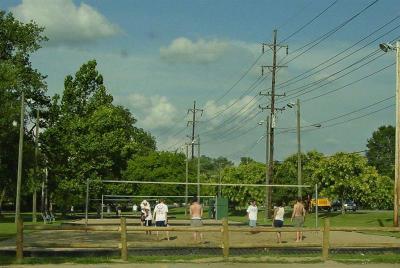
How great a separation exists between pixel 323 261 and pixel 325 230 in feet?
2.69

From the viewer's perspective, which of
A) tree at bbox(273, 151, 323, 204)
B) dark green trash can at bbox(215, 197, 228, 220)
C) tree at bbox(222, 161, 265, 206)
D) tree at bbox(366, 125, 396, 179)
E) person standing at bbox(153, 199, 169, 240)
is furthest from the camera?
tree at bbox(366, 125, 396, 179)

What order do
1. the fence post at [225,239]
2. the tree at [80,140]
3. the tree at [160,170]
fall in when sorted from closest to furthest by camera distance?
the fence post at [225,239] → the tree at [80,140] → the tree at [160,170]

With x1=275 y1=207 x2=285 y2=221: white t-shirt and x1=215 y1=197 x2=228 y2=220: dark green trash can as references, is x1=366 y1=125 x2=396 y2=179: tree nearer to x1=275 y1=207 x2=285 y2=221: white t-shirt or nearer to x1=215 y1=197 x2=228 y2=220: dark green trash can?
x1=215 y1=197 x2=228 y2=220: dark green trash can

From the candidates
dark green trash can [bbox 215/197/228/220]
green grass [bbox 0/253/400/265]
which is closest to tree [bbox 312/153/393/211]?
dark green trash can [bbox 215/197/228/220]

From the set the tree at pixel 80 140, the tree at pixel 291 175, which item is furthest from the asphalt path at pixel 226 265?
the tree at pixel 291 175

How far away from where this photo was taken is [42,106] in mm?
61688

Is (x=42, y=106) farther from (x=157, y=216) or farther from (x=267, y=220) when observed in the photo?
(x=157, y=216)

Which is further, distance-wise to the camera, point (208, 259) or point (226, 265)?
point (208, 259)

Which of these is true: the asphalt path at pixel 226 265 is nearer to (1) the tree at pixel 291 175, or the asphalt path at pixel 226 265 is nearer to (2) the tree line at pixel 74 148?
(2) the tree line at pixel 74 148

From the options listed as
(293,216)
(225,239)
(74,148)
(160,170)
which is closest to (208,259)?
(225,239)

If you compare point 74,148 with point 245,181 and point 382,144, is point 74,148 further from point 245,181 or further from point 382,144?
point 382,144

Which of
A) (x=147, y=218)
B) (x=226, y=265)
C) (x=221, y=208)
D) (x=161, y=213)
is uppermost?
(x=221, y=208)

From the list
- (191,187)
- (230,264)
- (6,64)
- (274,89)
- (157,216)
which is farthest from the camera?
(191,187)

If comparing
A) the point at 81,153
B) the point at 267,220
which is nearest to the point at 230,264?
the point at 267,220
